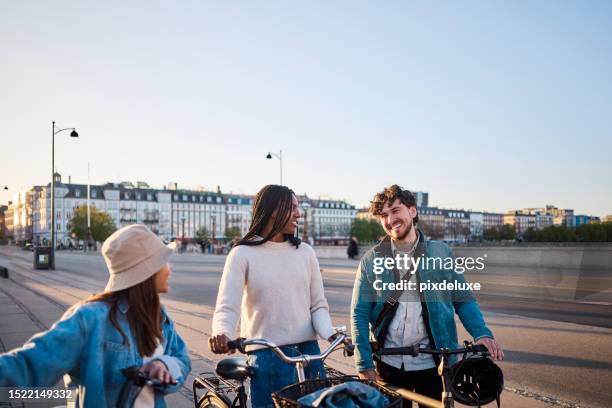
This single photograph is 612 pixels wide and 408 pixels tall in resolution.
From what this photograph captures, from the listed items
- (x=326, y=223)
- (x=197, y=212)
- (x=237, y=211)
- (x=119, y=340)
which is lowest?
(x=326, y=223)

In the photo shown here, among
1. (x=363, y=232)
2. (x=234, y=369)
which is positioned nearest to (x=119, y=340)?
(x=234, y=369)

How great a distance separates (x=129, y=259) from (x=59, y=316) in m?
10.8

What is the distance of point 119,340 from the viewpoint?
2.32 m

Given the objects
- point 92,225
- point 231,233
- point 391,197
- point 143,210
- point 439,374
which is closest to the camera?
point 439,374

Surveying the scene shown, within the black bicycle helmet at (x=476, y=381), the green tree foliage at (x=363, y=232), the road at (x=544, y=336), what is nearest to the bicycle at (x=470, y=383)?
the black bicycle helmet at (x=476, y=381)

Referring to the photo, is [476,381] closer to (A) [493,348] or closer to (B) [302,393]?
(A) [493,348]

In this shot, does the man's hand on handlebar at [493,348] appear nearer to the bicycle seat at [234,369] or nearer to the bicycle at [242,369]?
the bicycle at [242,369]

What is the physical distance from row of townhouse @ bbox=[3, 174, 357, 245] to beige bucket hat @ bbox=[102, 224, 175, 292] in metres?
132

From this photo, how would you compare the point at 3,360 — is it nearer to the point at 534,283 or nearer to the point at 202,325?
the point at 202,325

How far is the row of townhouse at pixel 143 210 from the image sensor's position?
13930cm

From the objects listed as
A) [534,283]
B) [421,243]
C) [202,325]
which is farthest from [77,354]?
[534,283]

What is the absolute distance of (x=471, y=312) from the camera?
348 cm

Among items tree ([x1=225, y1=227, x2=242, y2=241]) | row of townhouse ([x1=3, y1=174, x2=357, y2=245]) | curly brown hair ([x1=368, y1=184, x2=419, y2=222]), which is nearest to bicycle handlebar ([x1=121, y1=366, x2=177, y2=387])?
curly brown hair ([x1=368, y1=184, x2=419, y2=222])

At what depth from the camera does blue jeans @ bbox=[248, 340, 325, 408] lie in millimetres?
3174
